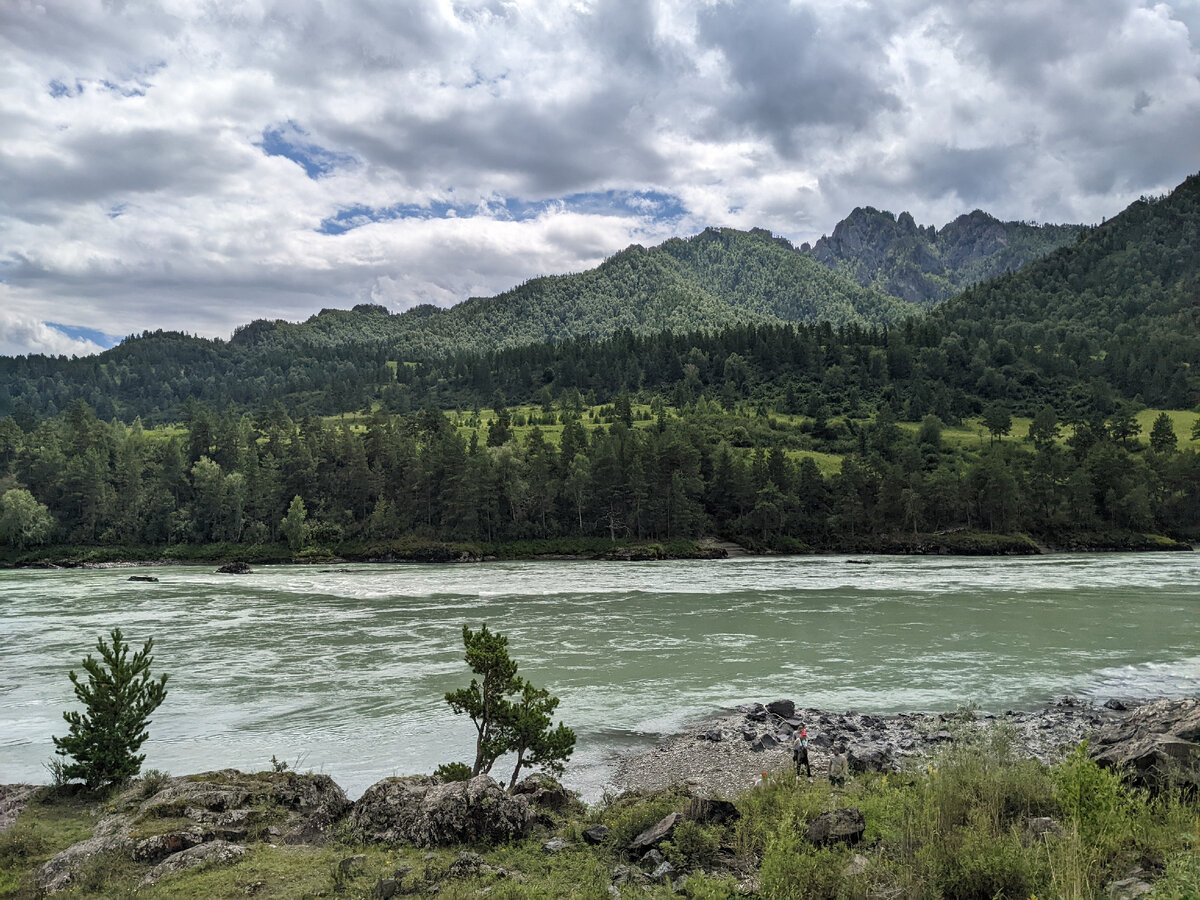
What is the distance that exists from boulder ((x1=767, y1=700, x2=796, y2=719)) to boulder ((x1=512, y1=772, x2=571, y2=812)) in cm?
1009

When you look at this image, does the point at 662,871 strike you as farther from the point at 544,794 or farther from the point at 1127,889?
the point at 1127,889

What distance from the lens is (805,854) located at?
8.85m

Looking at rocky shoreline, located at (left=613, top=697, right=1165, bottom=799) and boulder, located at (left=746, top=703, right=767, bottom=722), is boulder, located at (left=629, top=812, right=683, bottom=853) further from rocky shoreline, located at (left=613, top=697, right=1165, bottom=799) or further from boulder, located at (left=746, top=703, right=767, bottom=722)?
boulder, located at (left=746, top=703, right=767, bottom=722)

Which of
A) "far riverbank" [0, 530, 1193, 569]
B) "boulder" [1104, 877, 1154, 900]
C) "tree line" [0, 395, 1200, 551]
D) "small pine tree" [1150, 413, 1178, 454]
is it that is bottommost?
"far riverbank" [0, 530, 1193, 569]

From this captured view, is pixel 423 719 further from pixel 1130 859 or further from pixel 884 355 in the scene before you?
pixel 884 355

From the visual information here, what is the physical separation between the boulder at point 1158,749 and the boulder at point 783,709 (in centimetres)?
838

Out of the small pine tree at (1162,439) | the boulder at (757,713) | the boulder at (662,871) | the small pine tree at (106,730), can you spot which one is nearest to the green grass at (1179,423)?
the small pine tree at (1162,439)

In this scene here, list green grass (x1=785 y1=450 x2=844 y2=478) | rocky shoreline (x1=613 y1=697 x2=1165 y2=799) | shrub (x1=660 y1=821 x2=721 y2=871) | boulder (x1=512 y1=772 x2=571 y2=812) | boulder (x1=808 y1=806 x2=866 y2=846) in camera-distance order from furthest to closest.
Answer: green grass (x1=785 y1=450 x2=844 y2=478)
rocky shoreline (x1=613 y1=697 x2=1165 y2=799)
boulder (x1=512 y1=772 x2=571 y2=812)
shrub (x1=660 y1=821 x2=721 y2=871)
boulder (x1=808 y1=806 x2=866 y2=846)

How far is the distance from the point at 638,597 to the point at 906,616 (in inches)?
791

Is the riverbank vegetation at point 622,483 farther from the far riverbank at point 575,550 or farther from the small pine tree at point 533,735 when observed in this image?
the small pine tree at point 533,735

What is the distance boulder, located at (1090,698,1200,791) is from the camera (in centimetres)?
1076

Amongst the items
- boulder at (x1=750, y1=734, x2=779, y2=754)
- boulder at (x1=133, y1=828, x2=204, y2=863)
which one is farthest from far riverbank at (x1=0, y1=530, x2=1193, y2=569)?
boulder at (x1=133, y1=828, x2=204, y2=863)

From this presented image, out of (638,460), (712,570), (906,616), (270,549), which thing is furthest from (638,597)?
(270,549)

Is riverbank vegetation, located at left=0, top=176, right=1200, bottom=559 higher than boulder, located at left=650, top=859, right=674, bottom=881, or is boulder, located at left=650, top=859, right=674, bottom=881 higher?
riverbank vegetation, located at left=0, top=176, right=1200, bottom=559
